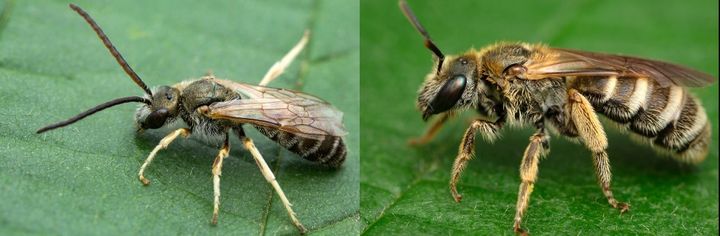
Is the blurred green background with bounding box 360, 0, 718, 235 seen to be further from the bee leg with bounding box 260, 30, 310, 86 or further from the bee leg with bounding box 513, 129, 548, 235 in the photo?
the bee leg with bounding box 260, 30, 310, 86

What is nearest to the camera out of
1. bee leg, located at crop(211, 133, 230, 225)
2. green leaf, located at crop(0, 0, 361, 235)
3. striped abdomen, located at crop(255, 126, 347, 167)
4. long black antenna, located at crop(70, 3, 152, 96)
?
green leaf, located at crop(0, 0, 361, 235)

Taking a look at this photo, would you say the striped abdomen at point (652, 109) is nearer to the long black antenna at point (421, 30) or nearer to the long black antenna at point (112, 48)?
the long black antenna at point (421, 30)

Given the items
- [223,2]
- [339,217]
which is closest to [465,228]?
[339,217]

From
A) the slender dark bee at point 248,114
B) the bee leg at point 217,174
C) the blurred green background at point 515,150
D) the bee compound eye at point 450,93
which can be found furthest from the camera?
the bee compound eye at point 450,93

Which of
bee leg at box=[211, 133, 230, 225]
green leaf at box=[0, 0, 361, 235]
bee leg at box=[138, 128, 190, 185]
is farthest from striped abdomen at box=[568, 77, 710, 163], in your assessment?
bee leg at box=[138, 128, 190, 185]

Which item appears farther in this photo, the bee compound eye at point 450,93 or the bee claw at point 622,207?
the bee compound eye at point 450,93

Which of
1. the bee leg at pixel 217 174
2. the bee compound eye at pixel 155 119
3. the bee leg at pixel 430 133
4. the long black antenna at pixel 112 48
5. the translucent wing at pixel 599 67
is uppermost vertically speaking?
the translucent wing at pixel 599 67

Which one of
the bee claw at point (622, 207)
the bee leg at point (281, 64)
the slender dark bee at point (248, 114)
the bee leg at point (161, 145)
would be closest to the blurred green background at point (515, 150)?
the bee claw at point (622, 207)
